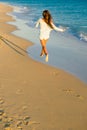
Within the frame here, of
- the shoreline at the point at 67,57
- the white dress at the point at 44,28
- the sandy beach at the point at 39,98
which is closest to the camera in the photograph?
the sandy beach at the point at 39,98

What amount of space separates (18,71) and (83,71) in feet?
6.82

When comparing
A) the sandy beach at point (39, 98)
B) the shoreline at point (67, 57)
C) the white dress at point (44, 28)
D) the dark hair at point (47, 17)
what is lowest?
the shoreline at point (67, 57)

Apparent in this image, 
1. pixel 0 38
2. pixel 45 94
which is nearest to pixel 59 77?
pixel 45 94

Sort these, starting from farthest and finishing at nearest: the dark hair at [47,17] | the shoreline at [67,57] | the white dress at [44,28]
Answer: the shoreline at [67,57]
the white dress at [44,28]
the dark hair at [47,17]

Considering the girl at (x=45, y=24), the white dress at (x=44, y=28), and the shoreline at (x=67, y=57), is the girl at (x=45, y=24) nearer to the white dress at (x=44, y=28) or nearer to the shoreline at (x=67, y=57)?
the white dress at (x=44, y=28)

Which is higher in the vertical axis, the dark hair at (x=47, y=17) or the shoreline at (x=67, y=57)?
the dark hair at (x=47, y=17)

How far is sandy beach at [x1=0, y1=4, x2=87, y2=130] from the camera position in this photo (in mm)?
5953

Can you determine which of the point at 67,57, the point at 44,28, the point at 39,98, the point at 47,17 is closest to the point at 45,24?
the point at 44,28

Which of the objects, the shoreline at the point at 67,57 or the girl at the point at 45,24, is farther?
the shoreline at the point at 67,57

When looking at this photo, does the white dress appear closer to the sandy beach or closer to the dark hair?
the dark hair

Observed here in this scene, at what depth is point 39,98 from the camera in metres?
7.17

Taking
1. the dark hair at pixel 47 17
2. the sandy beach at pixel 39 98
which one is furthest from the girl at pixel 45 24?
the sandy beach at pixel 39 98

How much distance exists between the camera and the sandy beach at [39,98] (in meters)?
5.95

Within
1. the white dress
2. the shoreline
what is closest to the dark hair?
the white dress
